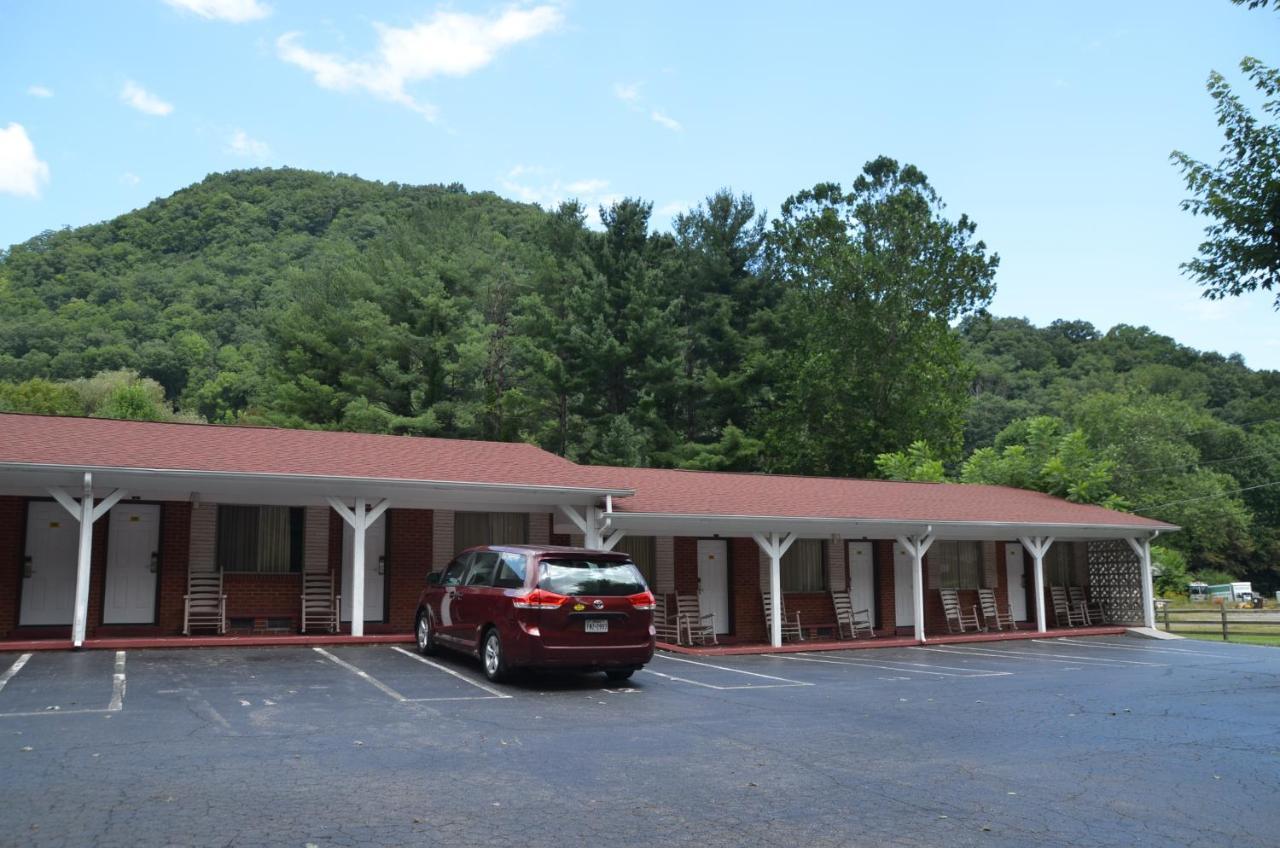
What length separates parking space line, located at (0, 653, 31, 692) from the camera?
34.4 ft

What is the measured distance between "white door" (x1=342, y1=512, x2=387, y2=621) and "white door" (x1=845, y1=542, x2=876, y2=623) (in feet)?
32.9

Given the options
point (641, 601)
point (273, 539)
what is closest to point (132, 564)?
point (273, 539)

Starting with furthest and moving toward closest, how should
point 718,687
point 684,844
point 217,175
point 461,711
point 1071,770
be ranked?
point 217,175, point 718,687, point 461,711, point 1071,770, point 684,844

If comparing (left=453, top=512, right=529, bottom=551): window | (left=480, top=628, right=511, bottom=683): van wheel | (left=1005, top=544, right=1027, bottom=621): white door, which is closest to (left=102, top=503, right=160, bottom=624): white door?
(left=453, top=512, right=529, bottom=551): window

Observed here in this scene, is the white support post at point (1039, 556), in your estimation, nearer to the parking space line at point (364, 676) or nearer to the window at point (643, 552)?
the window at point (643, 552)

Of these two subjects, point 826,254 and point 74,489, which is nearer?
point 74,489

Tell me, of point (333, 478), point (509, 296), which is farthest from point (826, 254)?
point (333, 478)

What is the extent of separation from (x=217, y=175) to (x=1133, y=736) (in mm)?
61798

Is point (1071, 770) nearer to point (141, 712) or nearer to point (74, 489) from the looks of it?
point (141, 712)

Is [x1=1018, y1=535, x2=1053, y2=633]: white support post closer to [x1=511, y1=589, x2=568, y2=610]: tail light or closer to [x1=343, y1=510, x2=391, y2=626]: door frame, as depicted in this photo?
[x1=343, y1=510, x2=391, y2=626]: door frame

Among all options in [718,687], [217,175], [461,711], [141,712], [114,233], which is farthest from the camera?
[217,175]

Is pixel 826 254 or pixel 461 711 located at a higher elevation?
pixel 826 254

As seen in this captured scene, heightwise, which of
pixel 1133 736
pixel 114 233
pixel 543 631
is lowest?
pixel 1133 736

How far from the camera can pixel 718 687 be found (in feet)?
39.9
